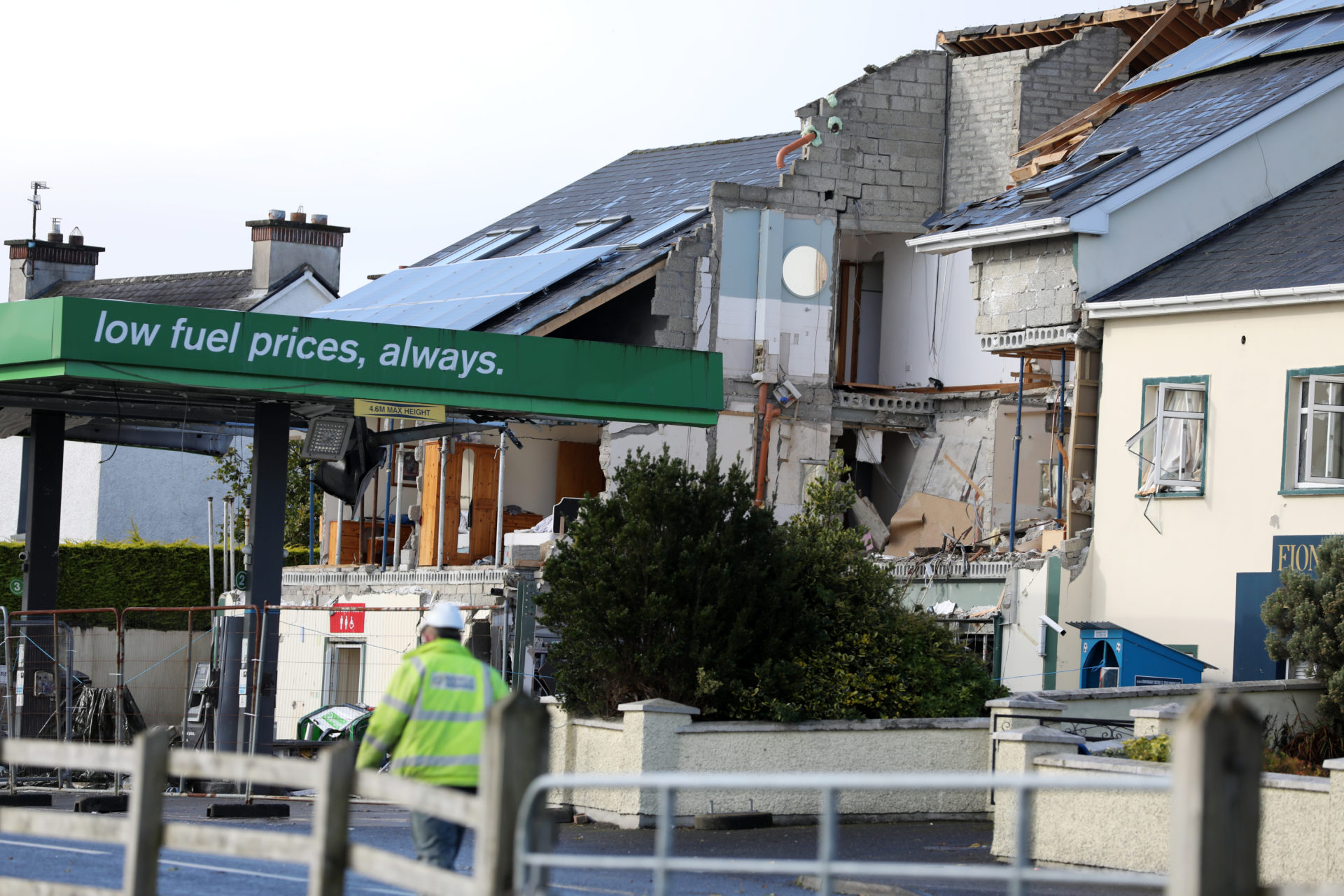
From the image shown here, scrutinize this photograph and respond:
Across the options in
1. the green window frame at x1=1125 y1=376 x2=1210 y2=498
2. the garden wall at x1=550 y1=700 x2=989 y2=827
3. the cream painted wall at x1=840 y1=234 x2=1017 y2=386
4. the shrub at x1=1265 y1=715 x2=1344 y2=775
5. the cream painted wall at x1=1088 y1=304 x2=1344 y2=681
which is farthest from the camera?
the cream painted wall at x1=840 y1=234 x2=1017 y2=386

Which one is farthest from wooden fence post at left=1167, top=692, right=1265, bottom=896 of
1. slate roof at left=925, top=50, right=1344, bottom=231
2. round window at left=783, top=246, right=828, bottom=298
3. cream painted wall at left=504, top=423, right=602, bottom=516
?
cream painted wall at left=504, top=423, right=602, bottom=516

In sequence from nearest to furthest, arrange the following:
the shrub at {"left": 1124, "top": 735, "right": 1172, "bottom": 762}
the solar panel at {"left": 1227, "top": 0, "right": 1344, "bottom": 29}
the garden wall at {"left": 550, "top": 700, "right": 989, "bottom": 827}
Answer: the shrub at {"left": 1124, "top": 735, "right": 1172, "bottom": 762}
the garden wall at {"left": 550, "top": 700, "right": 989, "bottom": 827}
the solar panel at {"left": 1227, "top": 0, "right": 1344, "bottom": 29}

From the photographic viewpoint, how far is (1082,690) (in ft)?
60.4

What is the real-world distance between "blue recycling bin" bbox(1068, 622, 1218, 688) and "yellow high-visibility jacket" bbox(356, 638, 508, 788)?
1349 centimetres

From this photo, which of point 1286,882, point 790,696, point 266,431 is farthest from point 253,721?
point 1286,882

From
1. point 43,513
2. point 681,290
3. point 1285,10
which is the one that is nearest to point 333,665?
point 43,513

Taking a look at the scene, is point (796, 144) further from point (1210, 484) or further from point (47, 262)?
point (47, 262)

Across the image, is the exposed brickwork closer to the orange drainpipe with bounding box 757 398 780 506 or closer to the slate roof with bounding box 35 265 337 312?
the orange drainpipe with bounding box 757 398 780 506

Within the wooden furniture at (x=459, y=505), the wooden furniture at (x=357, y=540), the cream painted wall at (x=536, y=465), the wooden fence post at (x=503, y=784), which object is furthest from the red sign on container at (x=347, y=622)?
the wooden fence post at (x=503, y=784)

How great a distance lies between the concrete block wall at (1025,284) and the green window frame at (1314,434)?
3.62m

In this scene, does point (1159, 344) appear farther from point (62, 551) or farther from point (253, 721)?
point (62, 551)

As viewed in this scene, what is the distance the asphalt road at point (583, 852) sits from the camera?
11.9 meters

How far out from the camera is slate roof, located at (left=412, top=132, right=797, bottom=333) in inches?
1118

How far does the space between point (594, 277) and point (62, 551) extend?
1304 cm
